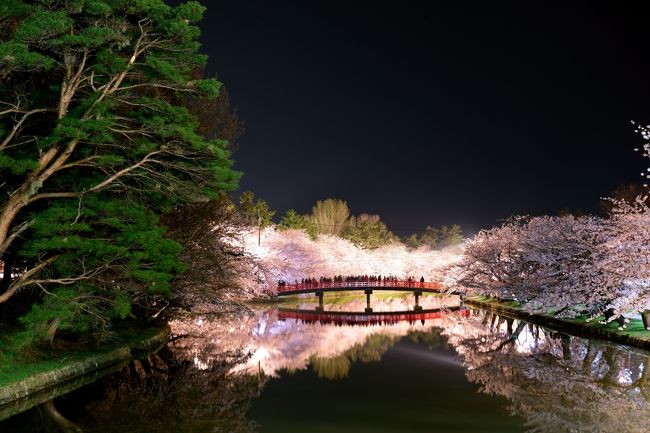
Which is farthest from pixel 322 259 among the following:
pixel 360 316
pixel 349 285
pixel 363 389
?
pixel 363 389

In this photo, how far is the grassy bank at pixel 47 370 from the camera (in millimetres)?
14291

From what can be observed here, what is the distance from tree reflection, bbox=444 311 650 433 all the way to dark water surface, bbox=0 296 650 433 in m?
0.04

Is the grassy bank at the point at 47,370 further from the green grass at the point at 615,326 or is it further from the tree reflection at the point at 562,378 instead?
the green grass at the point at 615,326

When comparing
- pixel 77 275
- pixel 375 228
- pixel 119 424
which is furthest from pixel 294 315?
pixel 375 228

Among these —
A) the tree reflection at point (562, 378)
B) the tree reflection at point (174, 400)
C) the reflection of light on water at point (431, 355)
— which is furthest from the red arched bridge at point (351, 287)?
the tree reflection at point (174, 400)

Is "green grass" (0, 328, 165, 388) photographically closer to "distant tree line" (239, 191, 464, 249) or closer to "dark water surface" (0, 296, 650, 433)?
"dark water surface" (0, 296, 650, 433)

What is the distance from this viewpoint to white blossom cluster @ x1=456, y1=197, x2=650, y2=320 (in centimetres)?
2377

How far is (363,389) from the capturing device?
17000 mm

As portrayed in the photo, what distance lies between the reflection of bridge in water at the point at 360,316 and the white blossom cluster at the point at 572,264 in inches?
200

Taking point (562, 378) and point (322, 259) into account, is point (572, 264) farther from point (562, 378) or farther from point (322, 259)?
point (322, 259)

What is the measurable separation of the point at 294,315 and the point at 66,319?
29481 millimetres

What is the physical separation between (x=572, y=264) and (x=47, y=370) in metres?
25.9

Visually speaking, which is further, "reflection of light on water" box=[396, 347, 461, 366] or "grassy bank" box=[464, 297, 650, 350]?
"grassy bank" box=[464, 297, 650, 350]

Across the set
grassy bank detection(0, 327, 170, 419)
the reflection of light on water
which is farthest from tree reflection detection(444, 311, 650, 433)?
grassy bank detection(0, 327, 170, 419)
